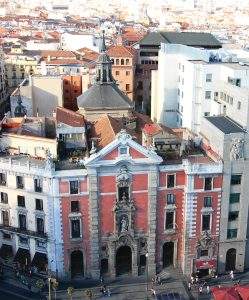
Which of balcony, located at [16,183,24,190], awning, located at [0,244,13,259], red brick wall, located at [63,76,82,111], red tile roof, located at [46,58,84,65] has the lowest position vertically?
awning, located at [0,244,13,259]

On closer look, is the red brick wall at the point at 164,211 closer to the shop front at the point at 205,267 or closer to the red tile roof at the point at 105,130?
the shop front at the point at 205,267

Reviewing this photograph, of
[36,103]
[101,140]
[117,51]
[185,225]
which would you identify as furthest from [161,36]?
[185,225]

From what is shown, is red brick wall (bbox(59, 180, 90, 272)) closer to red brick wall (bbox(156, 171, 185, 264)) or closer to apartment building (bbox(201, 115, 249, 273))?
red brick wall (bbox(156, 171, 185, 264))

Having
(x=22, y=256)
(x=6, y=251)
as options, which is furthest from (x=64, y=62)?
(x=22, y=256)

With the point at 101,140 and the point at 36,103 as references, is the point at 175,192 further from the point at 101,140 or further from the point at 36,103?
the point at 36,103

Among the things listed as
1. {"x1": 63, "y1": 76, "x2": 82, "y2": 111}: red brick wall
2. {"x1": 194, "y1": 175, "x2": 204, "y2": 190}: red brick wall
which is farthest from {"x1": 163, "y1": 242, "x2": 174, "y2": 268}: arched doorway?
{"x1": 63, "y1": 76, "x2": 82, "y2": 111}: red brick wall

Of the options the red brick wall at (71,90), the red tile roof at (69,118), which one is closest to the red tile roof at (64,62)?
the red brick wall at (71,90)
